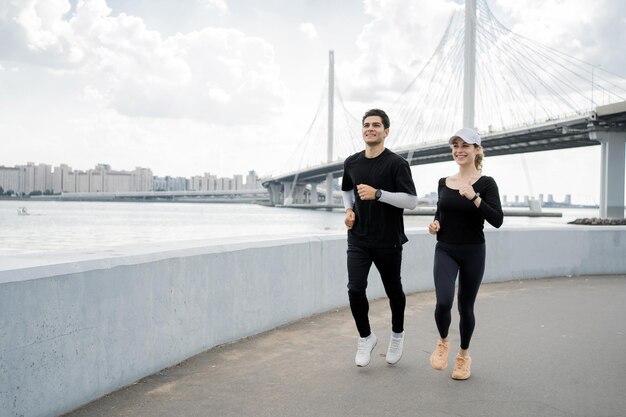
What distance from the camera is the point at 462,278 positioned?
147 inches

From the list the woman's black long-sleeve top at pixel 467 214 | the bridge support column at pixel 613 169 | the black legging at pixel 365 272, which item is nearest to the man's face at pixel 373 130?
the woman's black long-sleeve top at pixel 467 214

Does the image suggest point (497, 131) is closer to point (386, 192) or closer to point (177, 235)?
point (177, 235)

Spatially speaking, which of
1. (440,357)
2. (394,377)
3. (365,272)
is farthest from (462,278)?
(394,377)

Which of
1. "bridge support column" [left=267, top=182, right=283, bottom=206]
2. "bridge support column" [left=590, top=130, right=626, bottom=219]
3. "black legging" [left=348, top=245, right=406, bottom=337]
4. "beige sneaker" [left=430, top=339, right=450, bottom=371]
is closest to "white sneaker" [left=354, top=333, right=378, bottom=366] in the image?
"black legging" [left=348, top=245, right=406, bottom=337]

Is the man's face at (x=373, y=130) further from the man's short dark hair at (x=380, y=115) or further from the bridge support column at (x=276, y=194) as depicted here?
the bridge support column at (x=276, y=194)

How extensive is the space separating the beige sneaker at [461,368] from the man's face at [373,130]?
1484 mm

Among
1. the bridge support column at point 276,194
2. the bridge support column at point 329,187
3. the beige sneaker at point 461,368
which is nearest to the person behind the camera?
the beige sneaker at point 461,368

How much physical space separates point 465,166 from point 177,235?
101 feet

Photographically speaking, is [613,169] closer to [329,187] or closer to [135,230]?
[135,230]

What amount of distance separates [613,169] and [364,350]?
42366mm

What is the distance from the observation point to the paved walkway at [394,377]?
307 cm

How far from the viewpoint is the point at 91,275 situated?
305cm

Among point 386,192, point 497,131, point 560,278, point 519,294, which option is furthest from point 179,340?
point 497,131

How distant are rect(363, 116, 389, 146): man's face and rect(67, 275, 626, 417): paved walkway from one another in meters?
1.49
